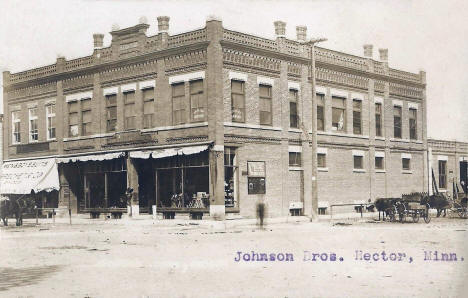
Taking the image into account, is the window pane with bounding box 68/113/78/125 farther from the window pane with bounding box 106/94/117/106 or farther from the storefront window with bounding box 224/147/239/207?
the storefront window with bounding box 224/147/239/207

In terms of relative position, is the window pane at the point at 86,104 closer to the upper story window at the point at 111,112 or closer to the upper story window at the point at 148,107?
the upper story window at the point at 111,112

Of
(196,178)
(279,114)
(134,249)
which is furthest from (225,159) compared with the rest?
(134,249)

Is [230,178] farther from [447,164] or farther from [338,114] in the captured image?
[447,164]

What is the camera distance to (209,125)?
93.2ft

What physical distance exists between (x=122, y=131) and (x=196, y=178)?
18.8ft

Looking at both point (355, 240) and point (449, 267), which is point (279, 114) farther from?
point (449, 267)

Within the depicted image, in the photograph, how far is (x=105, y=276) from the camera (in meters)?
12.5

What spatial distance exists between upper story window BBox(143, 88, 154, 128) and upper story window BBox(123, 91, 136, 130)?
84cm

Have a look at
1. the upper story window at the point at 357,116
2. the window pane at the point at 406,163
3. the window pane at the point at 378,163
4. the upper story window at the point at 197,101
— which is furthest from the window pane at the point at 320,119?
the window pane at the point at 406,163

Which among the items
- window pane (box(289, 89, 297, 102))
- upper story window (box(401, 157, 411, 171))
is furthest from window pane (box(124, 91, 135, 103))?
upper story window (box(401, 157, 411, 171))

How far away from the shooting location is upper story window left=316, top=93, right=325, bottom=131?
34.3 metres

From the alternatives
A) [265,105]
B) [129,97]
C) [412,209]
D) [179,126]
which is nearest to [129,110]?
[129,97]

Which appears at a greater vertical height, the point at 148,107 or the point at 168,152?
the point at 148,107

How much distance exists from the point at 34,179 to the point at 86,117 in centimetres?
511
